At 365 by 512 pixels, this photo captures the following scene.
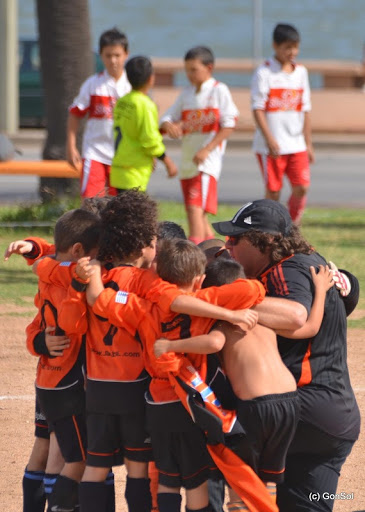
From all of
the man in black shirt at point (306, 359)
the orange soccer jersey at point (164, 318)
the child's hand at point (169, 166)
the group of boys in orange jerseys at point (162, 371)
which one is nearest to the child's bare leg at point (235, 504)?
the group of boys in orange jerseys at point (162, 371)

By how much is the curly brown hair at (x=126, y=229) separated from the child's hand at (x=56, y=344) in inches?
14.9

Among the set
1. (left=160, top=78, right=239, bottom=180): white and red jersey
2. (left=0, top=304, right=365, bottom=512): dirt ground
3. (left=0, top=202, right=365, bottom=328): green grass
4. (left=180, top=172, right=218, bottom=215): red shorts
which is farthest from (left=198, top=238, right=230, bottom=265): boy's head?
(left=160, top=78, right=239, bottom=180): white and red jersey

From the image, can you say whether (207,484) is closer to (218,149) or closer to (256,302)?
(256,302)

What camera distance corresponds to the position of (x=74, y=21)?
41.3 ft

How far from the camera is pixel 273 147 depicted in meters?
10.4

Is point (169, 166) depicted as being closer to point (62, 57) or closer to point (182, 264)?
point (62, 57)

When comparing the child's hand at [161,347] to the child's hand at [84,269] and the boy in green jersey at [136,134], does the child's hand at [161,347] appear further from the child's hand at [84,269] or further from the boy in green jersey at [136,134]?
the boy in green jersey at [136,134]

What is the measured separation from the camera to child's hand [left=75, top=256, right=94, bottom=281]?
389 cm

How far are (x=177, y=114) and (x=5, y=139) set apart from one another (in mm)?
3974

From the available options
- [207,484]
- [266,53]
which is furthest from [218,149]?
[266,53]

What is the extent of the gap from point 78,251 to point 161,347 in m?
0.68

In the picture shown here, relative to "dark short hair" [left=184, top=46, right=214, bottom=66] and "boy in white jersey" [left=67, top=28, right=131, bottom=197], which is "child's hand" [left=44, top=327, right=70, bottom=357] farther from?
"dark short hair" [left=184, top=46, right=214, bottom=66]

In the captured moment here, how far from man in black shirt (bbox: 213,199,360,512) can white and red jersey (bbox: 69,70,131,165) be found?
5225 millimetres

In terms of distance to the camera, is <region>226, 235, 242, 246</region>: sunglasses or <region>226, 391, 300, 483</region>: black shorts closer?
<region>226, 391, 300, 483</region>: black shorts
